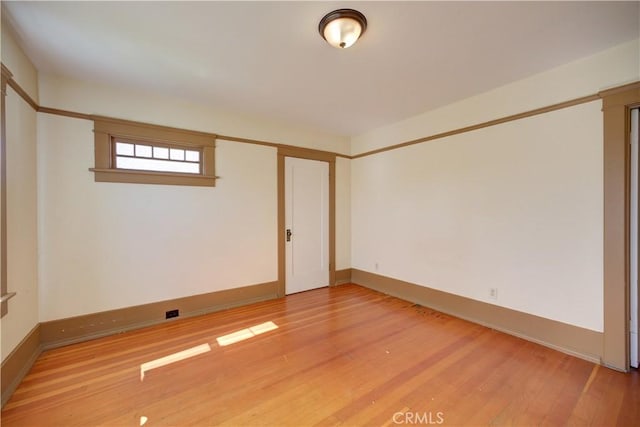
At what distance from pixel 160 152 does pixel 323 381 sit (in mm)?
3041

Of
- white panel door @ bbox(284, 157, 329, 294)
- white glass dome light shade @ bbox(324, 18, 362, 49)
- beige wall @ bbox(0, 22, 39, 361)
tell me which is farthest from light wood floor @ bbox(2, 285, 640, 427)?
white glass dome light shade @ bbox(324, 18, 362, 49)

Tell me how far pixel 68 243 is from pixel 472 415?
3.79m

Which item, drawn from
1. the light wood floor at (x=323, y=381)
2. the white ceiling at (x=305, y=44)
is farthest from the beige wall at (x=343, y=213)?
the light wood floor at (x=323, y=381)

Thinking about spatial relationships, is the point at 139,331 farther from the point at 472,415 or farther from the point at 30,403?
the point at 472,415

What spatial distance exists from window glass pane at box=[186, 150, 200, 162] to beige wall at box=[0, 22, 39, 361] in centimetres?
133

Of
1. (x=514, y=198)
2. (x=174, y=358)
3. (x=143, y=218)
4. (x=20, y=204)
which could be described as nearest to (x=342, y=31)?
(x=514, y=198)

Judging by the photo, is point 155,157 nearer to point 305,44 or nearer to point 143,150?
point 143,150

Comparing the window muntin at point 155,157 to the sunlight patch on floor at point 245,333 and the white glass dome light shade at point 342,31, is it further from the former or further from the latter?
the white glass dome light shade at point 342,31

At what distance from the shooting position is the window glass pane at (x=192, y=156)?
333cm

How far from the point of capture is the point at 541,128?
2592mm

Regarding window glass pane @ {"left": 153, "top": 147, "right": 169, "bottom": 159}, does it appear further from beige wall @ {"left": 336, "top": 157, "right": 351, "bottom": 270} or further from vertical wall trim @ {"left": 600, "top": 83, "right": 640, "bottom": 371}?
vertical wall trim @ {"left": 600, "top": 83, "right": 640, "bottom": 371}

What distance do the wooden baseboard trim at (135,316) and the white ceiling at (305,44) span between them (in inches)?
97.3

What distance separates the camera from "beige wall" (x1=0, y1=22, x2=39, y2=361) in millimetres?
1979

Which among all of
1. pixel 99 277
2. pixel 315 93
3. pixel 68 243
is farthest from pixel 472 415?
pixel 68 243
